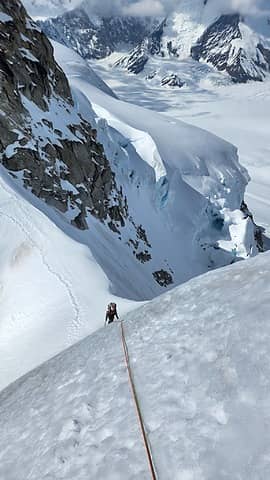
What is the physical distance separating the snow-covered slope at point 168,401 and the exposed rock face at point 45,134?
18.4 metres

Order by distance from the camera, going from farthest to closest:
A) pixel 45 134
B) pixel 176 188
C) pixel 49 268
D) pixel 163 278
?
1. pixel 176 188
2. pixel 163 278
3. pixel 45 134
4. pixel 49 268

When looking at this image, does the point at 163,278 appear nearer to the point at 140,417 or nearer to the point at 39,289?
Answer: the point at 39,289

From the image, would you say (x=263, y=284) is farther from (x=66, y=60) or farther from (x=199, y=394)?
(x=66, y=60)

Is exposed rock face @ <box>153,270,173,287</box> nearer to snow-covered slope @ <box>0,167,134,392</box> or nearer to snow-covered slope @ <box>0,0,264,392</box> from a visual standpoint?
snow-covered slope @ <box>0,0,264,392</box>

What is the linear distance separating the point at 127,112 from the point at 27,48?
24194mm

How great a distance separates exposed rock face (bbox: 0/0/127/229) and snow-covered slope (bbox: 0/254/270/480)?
60.3ft

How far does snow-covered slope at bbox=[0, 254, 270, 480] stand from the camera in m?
4.34

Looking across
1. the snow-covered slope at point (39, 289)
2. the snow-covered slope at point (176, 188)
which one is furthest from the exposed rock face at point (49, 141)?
the snow-covered slope at point (39, 289)

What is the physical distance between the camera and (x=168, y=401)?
511 centimetres

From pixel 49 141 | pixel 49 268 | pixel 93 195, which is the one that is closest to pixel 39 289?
pixel 49 268

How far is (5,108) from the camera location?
2477 cm

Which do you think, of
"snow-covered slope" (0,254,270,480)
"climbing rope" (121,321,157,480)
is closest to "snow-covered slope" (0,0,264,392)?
"snow-covered slope" (0,254,270,480)

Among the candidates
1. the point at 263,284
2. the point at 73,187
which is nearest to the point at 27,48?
the point at 73,187

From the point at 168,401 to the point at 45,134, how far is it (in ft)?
82.2
